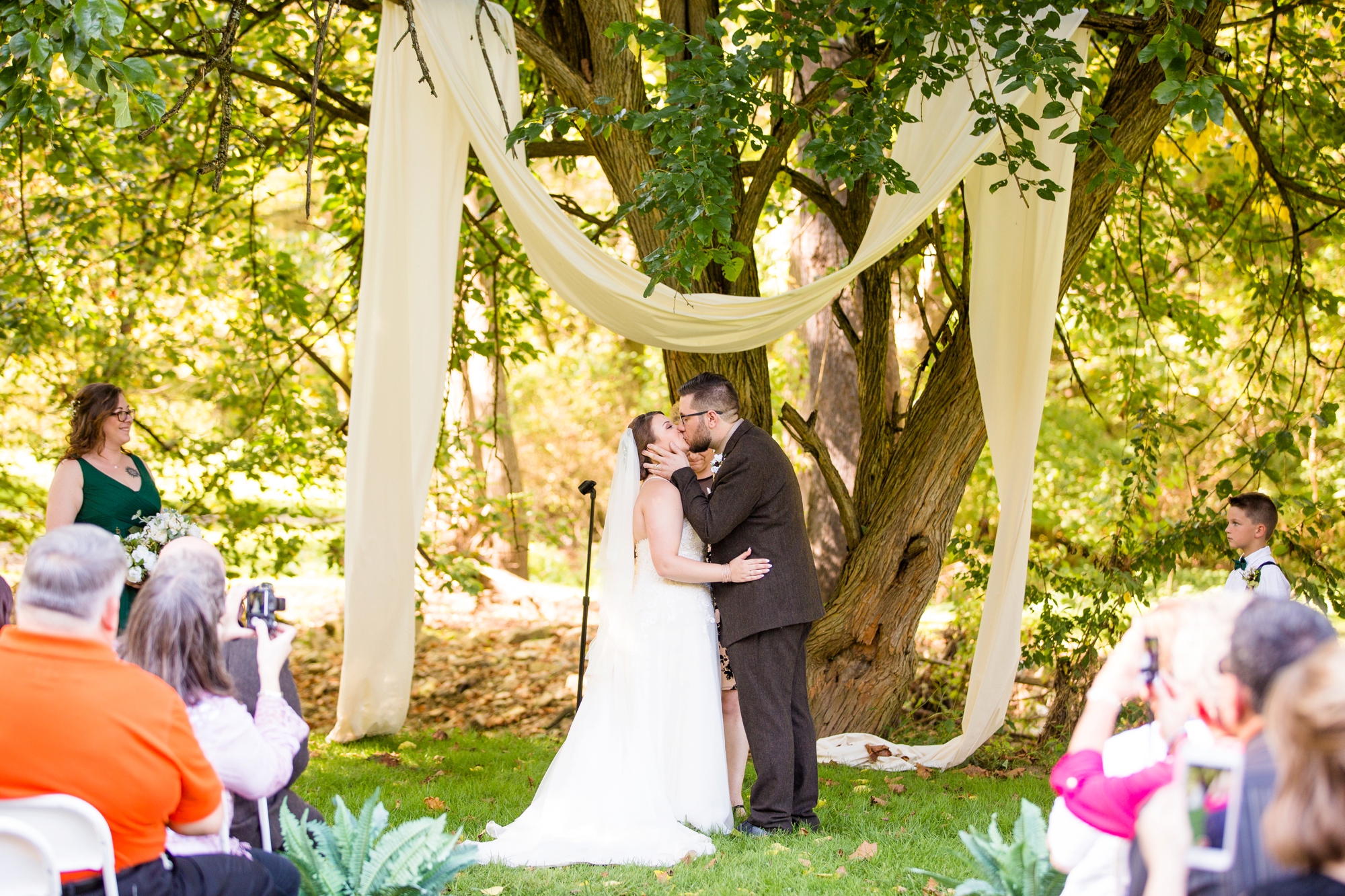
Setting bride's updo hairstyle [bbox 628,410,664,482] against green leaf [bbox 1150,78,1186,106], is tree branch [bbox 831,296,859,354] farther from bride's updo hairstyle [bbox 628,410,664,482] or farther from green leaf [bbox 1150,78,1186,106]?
green leaf [bbox 1150,78,1186,106]

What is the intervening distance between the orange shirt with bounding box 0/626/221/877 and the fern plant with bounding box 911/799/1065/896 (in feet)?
5.91

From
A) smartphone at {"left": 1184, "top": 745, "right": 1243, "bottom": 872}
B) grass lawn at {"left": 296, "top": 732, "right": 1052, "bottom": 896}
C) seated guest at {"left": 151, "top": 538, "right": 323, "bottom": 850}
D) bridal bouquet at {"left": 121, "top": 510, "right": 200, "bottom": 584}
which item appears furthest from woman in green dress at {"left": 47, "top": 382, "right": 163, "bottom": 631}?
smartphone at {"left": 1184, "top": 745, "right": 1243, "bottom": 872}

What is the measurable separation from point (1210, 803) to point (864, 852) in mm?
2125

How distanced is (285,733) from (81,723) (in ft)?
1.75

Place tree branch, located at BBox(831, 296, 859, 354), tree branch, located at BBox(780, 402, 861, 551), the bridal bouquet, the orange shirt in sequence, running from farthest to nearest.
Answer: tree branch, located at BBox(831, 296, 859, 354) < tree branch, located at BBox(780, 402, 861, 551) < the bridal bouquet < the orange shirt

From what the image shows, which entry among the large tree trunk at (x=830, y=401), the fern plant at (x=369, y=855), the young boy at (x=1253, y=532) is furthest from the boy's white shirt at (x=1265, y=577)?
the large tree trunk at (x=830, y=401)

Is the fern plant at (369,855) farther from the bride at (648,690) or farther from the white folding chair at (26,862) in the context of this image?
the bride at (648,690)

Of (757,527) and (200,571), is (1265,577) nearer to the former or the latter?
(757,527)

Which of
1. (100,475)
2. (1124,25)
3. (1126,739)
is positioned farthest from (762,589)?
(1124,25)

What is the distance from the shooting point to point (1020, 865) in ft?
8.56

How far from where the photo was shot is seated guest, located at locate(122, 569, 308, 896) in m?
2.35

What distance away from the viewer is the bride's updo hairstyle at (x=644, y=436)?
415 cm

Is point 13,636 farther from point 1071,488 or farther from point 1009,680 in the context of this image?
point 1071,488

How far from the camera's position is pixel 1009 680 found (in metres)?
4.75
